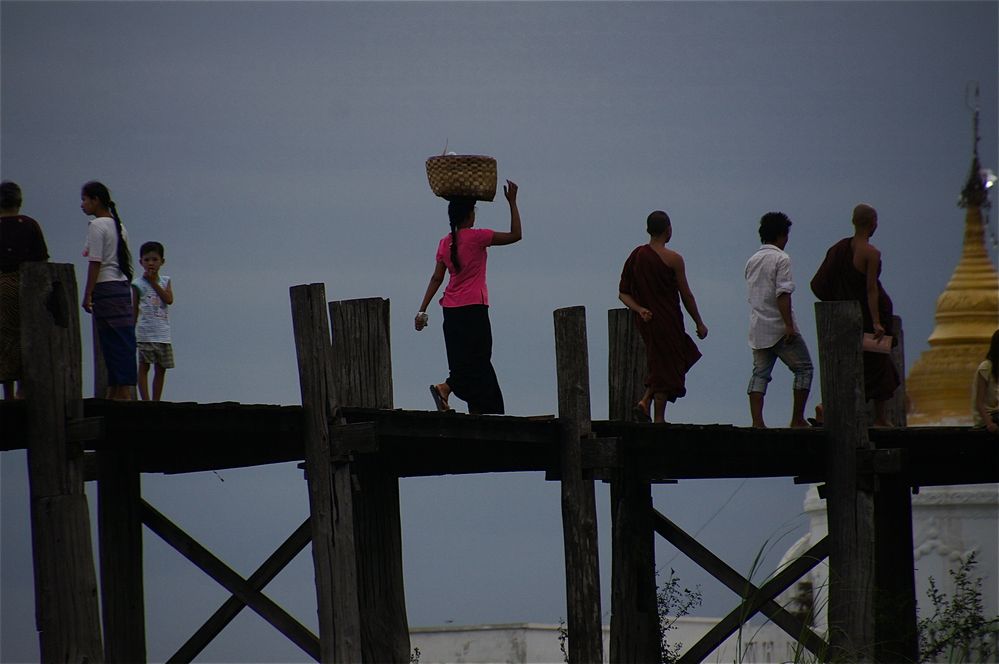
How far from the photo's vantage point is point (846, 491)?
1091cm

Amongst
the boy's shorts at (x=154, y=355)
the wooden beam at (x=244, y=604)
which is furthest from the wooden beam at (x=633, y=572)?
→ the boy's shorts at (x=154, y=355)

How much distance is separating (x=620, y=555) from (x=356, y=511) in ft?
6.00

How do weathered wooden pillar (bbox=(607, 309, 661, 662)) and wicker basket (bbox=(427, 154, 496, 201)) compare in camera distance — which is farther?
weathered wooden pillar (bbox=(607, 309, 661, 662))

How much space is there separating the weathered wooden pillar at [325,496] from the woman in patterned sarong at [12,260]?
1.40 m

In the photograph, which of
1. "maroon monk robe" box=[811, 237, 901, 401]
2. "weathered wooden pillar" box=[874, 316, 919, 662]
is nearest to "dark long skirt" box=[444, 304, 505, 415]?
"maroon monk robe" box=[811, 237, 901, 401]

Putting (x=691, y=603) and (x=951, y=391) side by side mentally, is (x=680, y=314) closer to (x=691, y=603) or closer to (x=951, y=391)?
(x=691, y=603)

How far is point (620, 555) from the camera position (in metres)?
11.7

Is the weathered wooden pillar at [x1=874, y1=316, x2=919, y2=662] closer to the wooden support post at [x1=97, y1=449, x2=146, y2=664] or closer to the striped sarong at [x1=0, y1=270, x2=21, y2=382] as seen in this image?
the wooden support post at [x1=97, y1=449, x2=146, y2=664]

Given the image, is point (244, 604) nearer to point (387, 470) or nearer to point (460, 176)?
point (387, 470)

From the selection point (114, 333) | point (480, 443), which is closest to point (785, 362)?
point (480, 443)

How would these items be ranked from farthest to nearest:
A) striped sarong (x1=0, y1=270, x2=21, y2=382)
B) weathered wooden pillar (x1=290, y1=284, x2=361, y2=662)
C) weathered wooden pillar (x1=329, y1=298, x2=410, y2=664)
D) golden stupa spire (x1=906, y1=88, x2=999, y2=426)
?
golden stupa spire (x1=906, y1=88, x2=999, y2=426)
weathered wooden pillar (x1=329, y1=298, x2=410, y2=664)
weathered wooden pillar (x1=290, y1=284, x2=361, y2=662)
striped sarong (x1=0, y1=270, x2=21, y2=382)

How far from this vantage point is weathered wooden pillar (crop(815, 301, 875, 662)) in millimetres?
10758

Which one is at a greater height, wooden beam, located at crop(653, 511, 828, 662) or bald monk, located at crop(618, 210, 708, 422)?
bald monk, located at crop(618, 210, 708, 422)

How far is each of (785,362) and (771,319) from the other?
Answer: 11.4 inches
